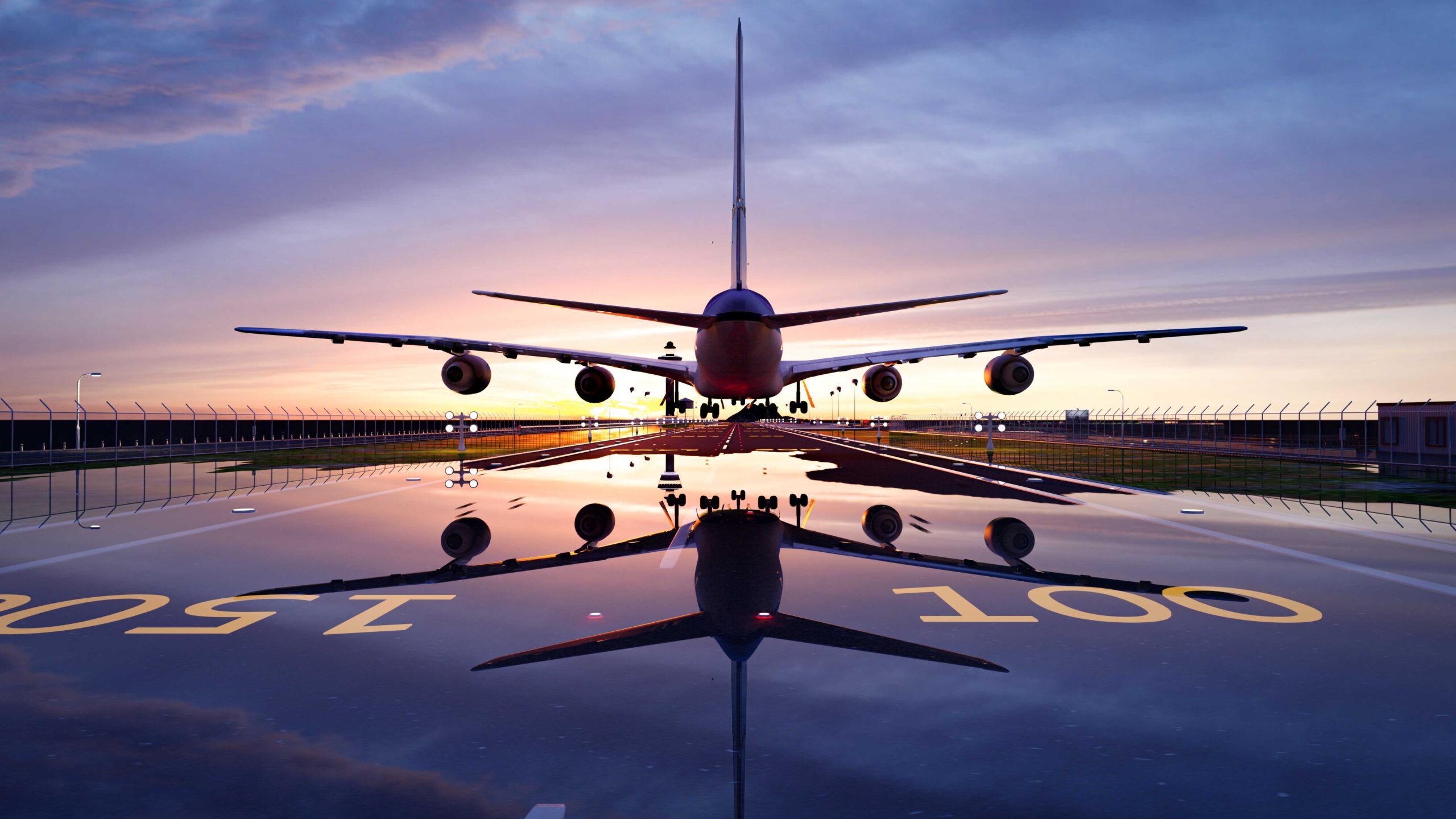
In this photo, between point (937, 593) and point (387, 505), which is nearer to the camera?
point (937, 593)

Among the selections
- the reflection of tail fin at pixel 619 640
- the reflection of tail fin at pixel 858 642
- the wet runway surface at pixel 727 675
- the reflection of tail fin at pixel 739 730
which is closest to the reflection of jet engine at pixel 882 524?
the wet runway surface at pixel 727 675

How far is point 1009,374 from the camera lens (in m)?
29.3

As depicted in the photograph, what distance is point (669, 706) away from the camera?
6016 millimetres

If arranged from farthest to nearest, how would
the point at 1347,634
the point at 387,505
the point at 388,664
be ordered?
the point at 387,505, the point at 1347,634, the point at 388,664

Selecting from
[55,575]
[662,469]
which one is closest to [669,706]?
[55,575]

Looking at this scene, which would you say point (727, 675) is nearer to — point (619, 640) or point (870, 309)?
point (619, 640)

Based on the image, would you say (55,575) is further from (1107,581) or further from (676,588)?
(1107,581)

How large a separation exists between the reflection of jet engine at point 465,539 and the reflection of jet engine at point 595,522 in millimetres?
1727

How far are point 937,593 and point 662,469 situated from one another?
2446 cm

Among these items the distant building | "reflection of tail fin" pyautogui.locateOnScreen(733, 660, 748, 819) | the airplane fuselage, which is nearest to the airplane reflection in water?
"reflection of tail fin" pyautogui.locateOnScreen(733, 660, 748, 819)

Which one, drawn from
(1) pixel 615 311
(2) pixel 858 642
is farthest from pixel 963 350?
(2) pixel 858 642

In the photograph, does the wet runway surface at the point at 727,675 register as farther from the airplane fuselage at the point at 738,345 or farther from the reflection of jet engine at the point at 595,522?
the airplane fuselage at the point at 738,345

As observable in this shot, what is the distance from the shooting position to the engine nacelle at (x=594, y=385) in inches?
1326

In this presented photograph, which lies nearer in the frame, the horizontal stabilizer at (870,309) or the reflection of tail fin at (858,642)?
the reflection of tail fin at (858,642)
